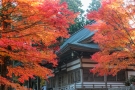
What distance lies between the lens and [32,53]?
459 inches

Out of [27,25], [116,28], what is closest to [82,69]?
[116,28]

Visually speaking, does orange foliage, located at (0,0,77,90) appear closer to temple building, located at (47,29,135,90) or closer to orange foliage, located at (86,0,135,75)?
orange foliage, located at (86,0,135,75)

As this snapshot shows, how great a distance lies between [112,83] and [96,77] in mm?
1699

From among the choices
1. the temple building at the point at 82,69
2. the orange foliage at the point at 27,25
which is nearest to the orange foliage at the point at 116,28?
the orange foliage at the point at 27,25

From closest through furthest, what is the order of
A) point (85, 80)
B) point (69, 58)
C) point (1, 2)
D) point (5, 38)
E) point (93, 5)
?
point (5, 38) → point (1, 2) → point (85, 80) → point (69, 58) → point (93, 5)

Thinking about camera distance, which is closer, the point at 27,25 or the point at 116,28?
the point at 27,25

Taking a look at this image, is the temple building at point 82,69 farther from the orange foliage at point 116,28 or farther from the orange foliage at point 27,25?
the orange foliage at point 27,25

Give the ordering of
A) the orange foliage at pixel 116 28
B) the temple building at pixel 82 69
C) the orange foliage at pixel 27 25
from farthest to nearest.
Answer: the temple building at pixel 82 69, the orange foliage at pixel 116 28, the orange foliage at pixel 27 25

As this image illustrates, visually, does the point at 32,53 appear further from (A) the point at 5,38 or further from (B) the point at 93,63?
(B) the point at 93,63

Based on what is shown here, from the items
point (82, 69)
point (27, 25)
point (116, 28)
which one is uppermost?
point (116, 28)

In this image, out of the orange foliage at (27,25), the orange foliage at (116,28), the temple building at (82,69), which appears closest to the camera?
the orange foliage at (27,25)

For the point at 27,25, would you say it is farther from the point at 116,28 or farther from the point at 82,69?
the point at 82,69

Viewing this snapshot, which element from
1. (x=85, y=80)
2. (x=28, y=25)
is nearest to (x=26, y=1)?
(x=28, y=25)

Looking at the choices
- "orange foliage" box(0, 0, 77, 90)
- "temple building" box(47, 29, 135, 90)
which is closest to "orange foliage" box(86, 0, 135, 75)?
"orange foliage" box(0, 0, 77, 90)
